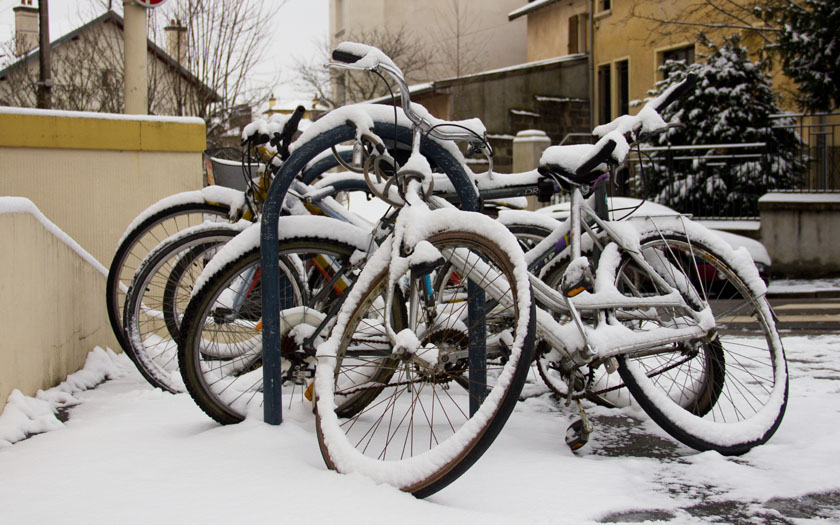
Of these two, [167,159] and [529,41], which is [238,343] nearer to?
[167,159]

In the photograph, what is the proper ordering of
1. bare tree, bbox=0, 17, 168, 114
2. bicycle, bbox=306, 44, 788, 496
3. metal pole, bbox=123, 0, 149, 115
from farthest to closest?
bare tree, bbox=0, 17, 168, 114 < metal pole, bbox=123, 0, 149, 115 < bicycle, bbox=306, 44, 788, 496

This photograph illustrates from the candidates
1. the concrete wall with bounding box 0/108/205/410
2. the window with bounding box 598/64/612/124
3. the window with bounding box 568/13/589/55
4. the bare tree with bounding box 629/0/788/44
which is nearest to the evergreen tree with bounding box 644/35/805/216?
the bare tree with bounding box 629/0/788/44

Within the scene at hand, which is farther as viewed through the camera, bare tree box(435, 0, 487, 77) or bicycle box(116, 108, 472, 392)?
bare tree box(435, 0, 487, 77)

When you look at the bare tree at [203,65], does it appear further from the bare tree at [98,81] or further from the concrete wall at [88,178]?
the concrete wall at [88,178]

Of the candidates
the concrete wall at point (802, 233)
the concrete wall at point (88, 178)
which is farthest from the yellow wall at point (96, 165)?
the concrete wall at point (802, 233)

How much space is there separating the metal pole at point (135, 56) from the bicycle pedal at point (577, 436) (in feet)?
14.9

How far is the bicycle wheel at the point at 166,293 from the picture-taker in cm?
381

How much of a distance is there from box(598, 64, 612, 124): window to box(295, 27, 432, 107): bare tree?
9371mm

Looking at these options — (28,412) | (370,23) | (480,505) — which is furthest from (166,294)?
(370,23)

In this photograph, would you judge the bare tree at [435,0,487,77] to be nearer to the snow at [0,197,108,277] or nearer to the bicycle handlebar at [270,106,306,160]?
the snow at [0,197,108,277]

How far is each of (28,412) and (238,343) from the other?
2.77 feet

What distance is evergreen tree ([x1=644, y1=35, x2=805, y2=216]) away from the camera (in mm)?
12719

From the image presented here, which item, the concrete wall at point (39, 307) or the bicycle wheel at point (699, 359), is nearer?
the bicycle wheel at point (699, 359)

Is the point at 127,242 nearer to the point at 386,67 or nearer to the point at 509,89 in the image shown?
the point at 386,67
